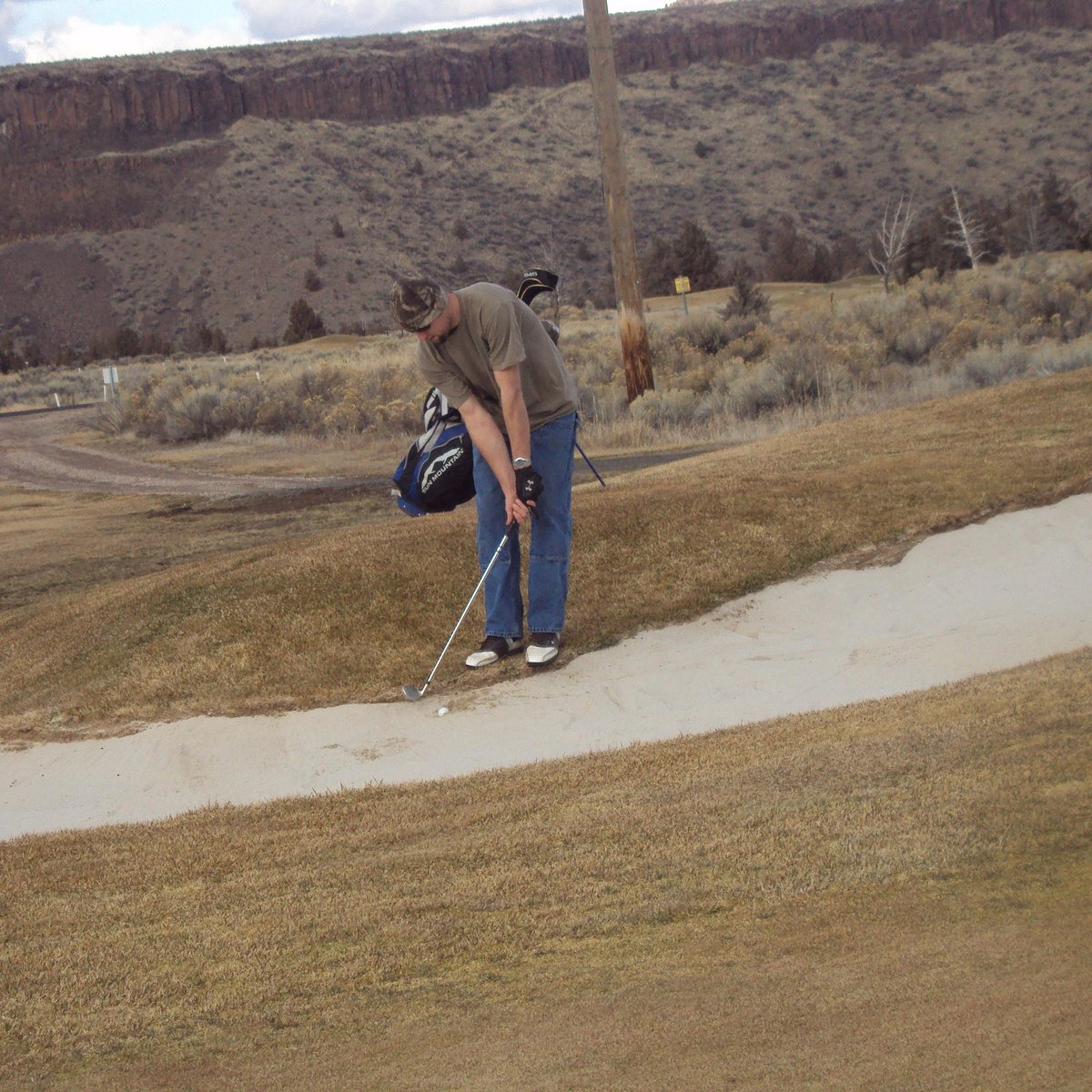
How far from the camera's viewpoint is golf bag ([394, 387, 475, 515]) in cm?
686

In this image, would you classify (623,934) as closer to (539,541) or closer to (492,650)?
(539,541)

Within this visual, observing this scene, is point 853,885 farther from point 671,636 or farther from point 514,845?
point 671,636

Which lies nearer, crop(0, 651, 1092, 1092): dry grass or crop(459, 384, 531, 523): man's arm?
crop(0, 651, 1092, 1092): dry grass

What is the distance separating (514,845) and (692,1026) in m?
1.33

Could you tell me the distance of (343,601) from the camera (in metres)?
7.62

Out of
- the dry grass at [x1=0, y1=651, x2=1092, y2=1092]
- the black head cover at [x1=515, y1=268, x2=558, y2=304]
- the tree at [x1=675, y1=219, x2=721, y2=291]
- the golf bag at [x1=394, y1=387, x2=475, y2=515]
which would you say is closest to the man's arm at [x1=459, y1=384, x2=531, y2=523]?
the golf bag at [x1=394, y1=387, x2=475, y2=515]

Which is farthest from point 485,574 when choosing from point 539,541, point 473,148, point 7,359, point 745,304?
point 473,148

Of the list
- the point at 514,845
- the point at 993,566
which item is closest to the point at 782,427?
the point at 993,566

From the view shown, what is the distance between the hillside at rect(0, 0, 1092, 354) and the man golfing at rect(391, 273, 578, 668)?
5994cm

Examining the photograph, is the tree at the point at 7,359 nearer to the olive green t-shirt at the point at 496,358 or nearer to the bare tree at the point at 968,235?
the bare tree at the point at 968,235

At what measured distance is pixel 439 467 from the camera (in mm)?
6891

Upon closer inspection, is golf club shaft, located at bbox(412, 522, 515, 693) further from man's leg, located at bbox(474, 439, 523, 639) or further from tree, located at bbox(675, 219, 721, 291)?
tree, located at bbox(675, 219, 721, 291)

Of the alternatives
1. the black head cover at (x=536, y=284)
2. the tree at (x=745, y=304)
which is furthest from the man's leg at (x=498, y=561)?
the tree at (x=745, y=304)

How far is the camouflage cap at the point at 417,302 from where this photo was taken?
5.99 m
